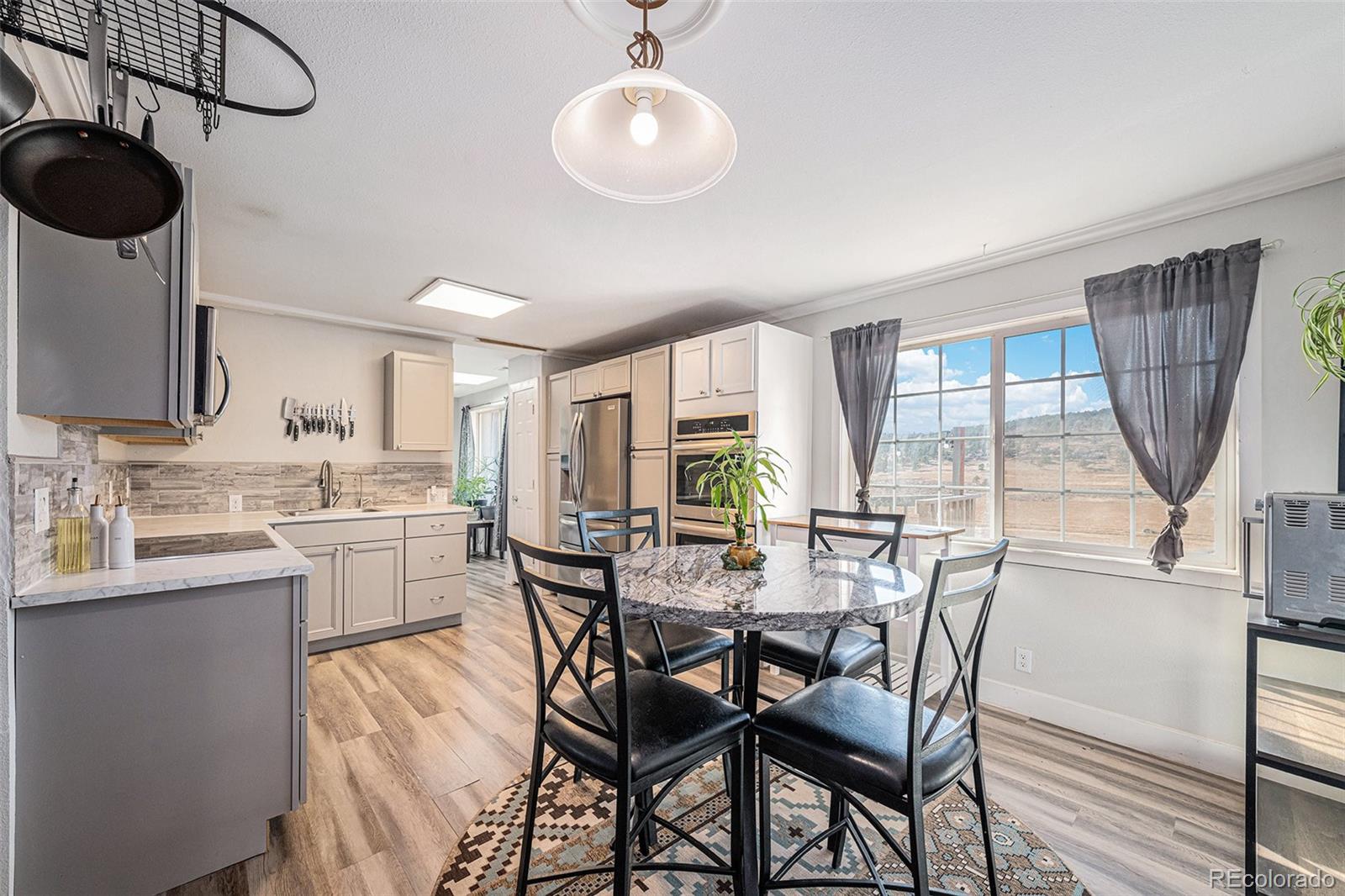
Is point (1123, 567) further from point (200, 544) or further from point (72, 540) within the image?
point (200, 544)

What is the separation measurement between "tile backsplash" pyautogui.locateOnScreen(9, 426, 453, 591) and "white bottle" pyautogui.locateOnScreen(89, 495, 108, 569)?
3.3 inches

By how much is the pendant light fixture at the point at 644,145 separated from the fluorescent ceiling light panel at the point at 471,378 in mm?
6000

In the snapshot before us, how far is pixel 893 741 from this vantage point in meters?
1.25

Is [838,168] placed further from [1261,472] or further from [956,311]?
[1261,472]

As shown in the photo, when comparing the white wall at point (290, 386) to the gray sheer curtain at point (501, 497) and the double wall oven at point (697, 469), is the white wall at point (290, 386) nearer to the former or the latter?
the double wall oven at point (697, 469)

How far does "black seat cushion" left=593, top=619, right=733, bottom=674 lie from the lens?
1891mm

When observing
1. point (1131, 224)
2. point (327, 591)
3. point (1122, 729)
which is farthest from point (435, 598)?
point (1131, 224)

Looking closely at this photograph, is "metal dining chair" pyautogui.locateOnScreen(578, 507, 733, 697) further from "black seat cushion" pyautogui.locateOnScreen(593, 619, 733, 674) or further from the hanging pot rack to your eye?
the hanging pot rack

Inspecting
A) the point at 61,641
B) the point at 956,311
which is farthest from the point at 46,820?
the point at 956,311

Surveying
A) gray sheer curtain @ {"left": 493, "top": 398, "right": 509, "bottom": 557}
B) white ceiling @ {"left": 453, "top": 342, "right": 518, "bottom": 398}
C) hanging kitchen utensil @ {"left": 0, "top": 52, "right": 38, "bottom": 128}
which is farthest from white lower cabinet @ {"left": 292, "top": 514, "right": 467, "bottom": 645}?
hanging kitchen utensil @ {"left": 0, "top": 52, "right": 38, "bottom": 128}

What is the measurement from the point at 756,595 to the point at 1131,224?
2.55 metres

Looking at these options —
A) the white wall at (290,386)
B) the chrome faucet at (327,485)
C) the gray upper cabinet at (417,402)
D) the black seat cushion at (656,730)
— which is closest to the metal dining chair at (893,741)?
the black seat cushion at (656,730)

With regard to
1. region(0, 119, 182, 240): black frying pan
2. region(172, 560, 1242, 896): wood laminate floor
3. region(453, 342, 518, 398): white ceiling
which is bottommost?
region(172, 560, 1242, 896): wood laminate floor

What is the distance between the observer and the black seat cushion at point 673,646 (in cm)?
189
